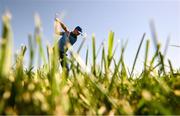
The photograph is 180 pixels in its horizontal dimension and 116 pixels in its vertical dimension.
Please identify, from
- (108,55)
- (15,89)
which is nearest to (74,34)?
(108,55)

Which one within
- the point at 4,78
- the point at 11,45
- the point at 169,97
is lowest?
the point at 169,97

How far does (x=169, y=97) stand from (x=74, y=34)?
6.75 m

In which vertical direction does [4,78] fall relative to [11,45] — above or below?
below

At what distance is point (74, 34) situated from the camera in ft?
25.8

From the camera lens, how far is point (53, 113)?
2.84 ft

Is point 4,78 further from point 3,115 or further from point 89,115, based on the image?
point 89,115

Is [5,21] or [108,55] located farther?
[108,55]

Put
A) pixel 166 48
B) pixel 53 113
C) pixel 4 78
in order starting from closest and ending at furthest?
pixel 53 113 → pixel 4 78 → pixel 166 48

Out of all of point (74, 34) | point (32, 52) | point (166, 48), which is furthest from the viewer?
point (74, 34)

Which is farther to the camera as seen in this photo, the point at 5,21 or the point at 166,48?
the point at 166,48

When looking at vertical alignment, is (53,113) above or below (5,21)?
below

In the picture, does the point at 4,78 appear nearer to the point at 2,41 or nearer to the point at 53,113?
the point at 2,41

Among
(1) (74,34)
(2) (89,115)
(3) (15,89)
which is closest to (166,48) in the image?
(2) (89,115)

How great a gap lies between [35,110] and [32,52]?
303 mm
